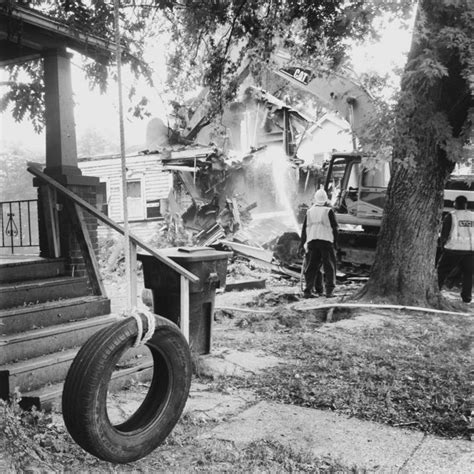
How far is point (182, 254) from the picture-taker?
5.92 meters

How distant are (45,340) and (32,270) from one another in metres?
1.09

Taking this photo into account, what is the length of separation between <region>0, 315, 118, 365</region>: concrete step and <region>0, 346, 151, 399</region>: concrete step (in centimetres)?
8

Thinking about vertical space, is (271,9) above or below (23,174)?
above

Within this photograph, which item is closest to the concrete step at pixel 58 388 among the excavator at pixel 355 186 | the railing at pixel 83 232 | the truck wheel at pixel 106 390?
the railing at pixel 83 232

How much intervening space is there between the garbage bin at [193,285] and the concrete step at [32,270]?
930mm

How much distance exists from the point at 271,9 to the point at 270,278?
7782mm

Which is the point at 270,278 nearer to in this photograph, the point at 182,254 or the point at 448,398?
the point at 182,254

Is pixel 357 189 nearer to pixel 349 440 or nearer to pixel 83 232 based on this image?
pixel 83 232

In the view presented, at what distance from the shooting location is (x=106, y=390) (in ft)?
9.14

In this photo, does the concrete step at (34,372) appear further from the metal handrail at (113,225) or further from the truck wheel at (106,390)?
the truck wheel at (106,390)

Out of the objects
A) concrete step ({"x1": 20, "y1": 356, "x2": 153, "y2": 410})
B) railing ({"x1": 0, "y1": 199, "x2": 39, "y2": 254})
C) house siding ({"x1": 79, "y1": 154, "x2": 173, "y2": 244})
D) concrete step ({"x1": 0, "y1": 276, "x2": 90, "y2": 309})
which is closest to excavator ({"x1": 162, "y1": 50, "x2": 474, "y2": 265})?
railing ({"x1": 0, "y1": 199, "x2": 39, "y2": 254})

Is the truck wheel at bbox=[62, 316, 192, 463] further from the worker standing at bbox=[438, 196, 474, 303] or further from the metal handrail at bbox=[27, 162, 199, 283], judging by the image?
the worker standing at bbox=[438, 196, 474, 303]

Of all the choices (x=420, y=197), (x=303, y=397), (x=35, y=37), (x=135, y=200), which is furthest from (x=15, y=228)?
(x=135, y=200)

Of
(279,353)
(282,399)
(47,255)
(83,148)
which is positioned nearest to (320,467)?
(282,399)
